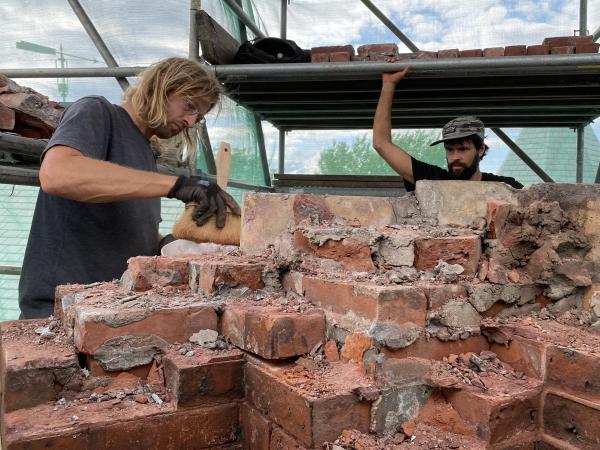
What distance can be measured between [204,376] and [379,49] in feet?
9.13

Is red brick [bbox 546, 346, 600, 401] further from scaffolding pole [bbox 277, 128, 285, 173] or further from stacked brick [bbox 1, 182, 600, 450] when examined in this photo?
scaffolding pole [bbox 277, 128, 285, 173]

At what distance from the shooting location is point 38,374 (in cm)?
135

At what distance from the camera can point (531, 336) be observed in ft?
4.75

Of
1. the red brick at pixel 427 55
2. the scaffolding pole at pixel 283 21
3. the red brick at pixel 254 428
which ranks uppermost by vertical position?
the scaffolding pole at pixel 283 21

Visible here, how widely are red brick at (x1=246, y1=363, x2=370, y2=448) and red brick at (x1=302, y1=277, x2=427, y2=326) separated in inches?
8.5

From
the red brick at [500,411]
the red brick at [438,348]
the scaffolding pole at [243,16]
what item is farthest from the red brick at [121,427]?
the scaffolding pole at [243,16]

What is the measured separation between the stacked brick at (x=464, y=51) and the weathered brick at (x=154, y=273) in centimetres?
228

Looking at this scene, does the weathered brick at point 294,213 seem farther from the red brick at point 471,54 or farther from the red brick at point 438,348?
the red brick at point 471,54

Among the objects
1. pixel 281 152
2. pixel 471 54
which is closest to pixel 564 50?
pixel 471 54

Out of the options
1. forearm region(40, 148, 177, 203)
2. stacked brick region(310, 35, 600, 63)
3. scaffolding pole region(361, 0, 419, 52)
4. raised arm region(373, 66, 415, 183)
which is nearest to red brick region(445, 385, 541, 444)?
forearm region(40, 148, 177, 203)

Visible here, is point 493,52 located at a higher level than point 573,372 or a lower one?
higher

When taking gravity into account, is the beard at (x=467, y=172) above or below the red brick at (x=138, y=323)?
above

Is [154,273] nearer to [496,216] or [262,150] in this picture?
[496,216]

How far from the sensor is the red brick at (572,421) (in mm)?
1283
